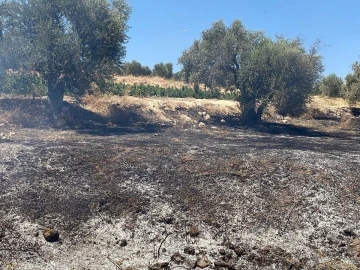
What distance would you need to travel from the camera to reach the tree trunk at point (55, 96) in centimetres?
2993

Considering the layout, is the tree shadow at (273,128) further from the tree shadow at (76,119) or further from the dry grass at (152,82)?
the dry grass at (152,82)

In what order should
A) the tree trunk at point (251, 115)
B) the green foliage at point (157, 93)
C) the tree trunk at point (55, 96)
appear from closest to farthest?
the tree trunk at point (55, 96) → the tree trunk at point (251, 115) → the green foliage at point (157, 93)

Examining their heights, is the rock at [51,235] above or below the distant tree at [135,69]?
below

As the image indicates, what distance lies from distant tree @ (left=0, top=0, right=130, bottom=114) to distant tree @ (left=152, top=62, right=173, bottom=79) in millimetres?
42558

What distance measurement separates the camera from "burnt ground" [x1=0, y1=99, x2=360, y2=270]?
11.1 metres

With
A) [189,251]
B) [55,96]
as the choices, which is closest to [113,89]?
[55,96]

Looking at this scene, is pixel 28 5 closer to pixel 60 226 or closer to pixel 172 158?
pixel 172 158

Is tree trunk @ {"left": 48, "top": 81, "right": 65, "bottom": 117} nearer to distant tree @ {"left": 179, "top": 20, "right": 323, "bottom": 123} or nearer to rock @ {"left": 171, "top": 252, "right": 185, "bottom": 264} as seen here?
distant tree @ {"left": 179, "top": 20, "right": 323, "bottom": 123}

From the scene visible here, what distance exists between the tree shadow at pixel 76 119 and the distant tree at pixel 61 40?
4.70 feet

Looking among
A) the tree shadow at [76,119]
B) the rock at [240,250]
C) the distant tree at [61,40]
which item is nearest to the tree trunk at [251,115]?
the tree shadow at [76,119]

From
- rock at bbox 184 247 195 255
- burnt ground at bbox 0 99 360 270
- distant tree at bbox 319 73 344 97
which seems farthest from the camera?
distant tree at bbox 319 73 344 97

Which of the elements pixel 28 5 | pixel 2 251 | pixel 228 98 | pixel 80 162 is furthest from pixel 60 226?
pixel 228 98

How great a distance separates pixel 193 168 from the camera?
55.5 ft

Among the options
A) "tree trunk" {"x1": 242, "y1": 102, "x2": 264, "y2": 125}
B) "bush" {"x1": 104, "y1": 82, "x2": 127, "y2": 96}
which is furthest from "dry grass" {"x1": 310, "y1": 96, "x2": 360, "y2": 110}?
"bush" {"x1": 104, "y1": 82, "x2": 127, "y2": 96}
